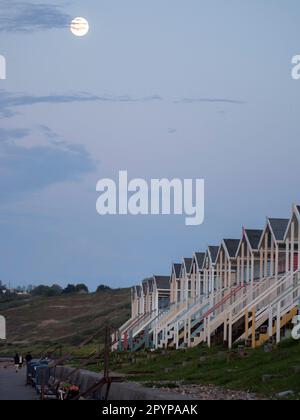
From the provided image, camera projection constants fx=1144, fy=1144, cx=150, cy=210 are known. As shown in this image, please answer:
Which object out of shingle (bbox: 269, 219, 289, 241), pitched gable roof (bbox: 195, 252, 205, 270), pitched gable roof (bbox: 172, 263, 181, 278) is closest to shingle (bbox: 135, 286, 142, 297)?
pitched gable roof (bbox: 172, 263, 181, 278)

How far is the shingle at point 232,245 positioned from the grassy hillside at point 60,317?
176 ft

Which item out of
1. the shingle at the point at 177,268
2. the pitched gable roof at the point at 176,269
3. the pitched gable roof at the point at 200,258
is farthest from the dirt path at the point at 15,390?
the shingle at the point at 177,268

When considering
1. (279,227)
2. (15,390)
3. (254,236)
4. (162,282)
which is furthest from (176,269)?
(15,390)

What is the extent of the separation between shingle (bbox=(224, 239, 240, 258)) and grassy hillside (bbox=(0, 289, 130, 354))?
5357cm

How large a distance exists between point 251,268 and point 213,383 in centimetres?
1876

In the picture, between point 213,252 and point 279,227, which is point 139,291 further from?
point 279,227

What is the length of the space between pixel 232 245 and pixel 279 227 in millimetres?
8773

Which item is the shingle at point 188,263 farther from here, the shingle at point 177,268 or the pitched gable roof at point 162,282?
the pitched gable roof at point 162,282

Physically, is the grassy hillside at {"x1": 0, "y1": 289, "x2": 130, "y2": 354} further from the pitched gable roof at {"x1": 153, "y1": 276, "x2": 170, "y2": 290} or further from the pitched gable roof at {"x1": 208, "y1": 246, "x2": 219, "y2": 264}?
the pitched gable roof at {"x1": 208, "y1": 246, "x2": 219, "y2": 264}

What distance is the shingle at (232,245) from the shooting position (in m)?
54.2

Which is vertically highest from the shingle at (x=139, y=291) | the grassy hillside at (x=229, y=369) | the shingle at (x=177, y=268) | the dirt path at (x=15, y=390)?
the shingle at (x=177, y=268)

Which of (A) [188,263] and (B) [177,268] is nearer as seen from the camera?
(A) [188,263]

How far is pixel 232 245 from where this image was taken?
54.5 metres
